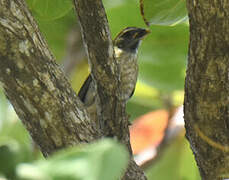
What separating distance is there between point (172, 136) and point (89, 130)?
2.54m

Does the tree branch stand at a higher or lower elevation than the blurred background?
higher

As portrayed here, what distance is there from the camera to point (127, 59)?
485cm

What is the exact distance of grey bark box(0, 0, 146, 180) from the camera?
2467 mm

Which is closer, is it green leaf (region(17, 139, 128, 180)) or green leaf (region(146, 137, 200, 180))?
green leaf (region(17, 139, 128, 180))

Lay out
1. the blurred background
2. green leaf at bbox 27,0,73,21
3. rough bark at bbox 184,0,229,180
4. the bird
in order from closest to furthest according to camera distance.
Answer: rough bark at bbox 184,0,229,180 → green leaf at bbox 27,0,73,21 → the bird → the blurred background

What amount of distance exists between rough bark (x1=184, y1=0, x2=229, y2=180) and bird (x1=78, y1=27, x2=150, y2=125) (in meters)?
1.50

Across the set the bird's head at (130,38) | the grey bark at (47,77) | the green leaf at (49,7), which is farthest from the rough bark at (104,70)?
the bird's head at (130,38)

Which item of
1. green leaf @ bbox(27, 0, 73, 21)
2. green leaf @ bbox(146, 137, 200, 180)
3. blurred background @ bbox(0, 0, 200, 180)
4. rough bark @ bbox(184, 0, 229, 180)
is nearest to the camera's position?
rough bark @ bbox(184, 0, 229, 180)

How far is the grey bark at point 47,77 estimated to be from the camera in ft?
8.09

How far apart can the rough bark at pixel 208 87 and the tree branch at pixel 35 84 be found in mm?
544

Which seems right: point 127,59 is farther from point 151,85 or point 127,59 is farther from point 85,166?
point 85,166

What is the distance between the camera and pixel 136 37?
5.03 m

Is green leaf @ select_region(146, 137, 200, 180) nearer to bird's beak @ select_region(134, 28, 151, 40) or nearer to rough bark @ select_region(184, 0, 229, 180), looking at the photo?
bird's beak @ select_region(134, 28, 151, 40)

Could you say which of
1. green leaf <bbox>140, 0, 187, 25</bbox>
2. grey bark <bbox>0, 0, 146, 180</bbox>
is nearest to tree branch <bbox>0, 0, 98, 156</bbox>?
grey bark <bbox>0, 0, 146, 180</bbox>
